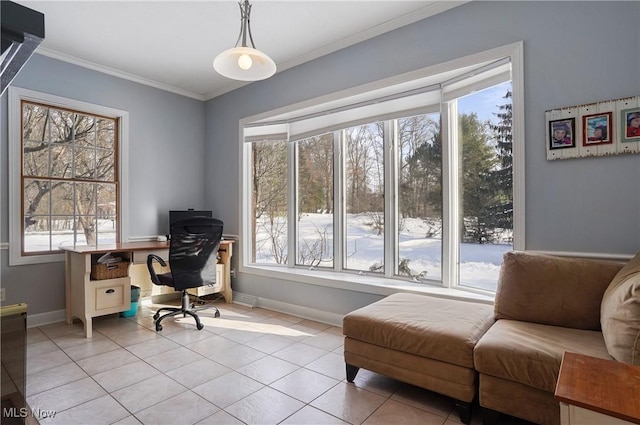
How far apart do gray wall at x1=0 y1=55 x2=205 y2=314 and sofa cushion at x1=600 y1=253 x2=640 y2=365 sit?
173 inches

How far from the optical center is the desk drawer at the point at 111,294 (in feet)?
10.4

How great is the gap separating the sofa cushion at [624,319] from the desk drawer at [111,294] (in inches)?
148

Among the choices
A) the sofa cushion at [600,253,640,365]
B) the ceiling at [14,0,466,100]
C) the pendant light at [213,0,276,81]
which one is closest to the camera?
the sofa cushion at [600,253,640,365]

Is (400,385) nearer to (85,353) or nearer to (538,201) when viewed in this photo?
(538,201)

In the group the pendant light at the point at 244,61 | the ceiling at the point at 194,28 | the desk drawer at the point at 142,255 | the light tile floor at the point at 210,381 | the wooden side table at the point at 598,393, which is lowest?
the light tile floor at the point at 210,381

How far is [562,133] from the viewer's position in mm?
2207

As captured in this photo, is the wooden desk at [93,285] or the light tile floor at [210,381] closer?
the light tile floor at [210,381]

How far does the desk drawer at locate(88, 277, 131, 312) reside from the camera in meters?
3.18

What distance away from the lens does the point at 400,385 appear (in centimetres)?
219

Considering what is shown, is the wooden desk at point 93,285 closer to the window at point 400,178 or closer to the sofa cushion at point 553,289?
the window at point 400,178

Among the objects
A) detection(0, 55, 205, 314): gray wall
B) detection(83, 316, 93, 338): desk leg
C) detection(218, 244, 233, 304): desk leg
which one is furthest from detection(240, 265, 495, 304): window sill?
detection(83, 316, 93, 338): desk leg

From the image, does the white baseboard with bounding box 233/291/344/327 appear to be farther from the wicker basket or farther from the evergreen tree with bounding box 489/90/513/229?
the evergreen tree with bounding box 489/90/513/229

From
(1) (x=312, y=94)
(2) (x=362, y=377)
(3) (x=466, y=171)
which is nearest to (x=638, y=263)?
(3) (x=466, y=171)

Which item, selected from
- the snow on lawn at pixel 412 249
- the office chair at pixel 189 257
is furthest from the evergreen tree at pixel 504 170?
the office chair at pixel 189 257
